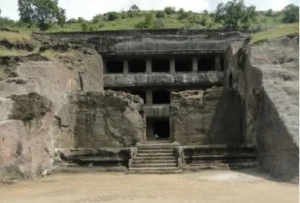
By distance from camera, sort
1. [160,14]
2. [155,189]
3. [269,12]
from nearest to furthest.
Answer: [155,189] → [160,14] → [269,12]

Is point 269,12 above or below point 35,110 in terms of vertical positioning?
above

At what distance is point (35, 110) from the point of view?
16016 millimetres

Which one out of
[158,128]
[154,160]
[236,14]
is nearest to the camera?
[154,160]

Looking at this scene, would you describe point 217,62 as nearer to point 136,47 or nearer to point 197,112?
point 136,47

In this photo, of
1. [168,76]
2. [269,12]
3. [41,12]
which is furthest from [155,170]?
[269,12]

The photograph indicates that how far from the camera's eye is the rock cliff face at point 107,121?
1984 cm

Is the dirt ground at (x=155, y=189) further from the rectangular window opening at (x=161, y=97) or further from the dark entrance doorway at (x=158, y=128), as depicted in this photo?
the rectangular window opening at (x=161, y=97)

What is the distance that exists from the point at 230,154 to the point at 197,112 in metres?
3.77

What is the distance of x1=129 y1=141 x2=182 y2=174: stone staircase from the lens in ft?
52.5

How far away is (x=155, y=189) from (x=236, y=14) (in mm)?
41336

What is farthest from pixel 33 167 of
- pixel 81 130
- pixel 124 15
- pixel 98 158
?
pixel 124 15

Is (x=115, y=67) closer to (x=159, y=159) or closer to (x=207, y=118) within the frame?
(x=207, y=118)

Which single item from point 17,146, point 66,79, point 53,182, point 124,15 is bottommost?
point 53,182

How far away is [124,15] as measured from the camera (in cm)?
6241
